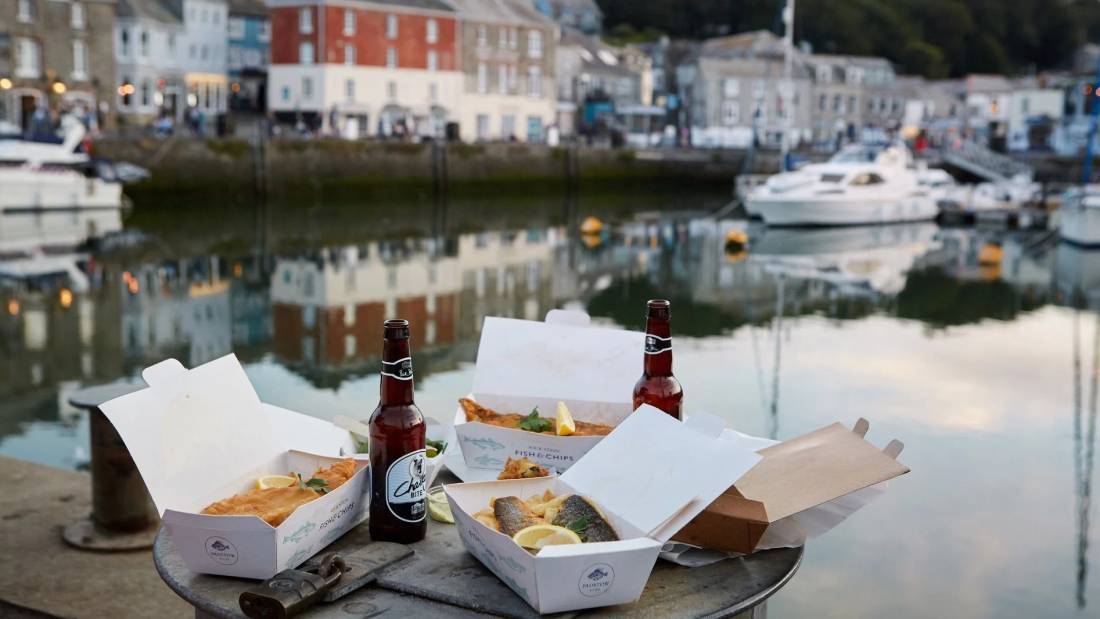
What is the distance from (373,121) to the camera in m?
53.6

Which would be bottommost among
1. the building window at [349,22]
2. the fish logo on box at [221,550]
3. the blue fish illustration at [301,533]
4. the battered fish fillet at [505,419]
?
the fish logo on box at [221,550]

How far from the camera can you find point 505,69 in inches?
2306

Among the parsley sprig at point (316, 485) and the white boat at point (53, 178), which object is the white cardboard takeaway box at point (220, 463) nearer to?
the parsley sprig at point (316, 485)

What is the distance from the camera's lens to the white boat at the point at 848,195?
106ft

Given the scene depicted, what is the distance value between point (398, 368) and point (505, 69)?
56941 millimetres

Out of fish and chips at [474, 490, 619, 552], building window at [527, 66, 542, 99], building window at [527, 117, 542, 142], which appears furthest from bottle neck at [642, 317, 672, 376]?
building window at [527, 66, 542, 99]

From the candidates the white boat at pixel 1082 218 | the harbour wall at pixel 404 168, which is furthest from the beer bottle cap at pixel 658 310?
the harbour wall at pixel 404 168

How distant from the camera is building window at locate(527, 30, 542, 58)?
59594mm

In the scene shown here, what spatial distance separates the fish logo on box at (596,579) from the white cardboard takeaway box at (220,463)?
643 mm

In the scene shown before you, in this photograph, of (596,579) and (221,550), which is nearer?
(596,579)

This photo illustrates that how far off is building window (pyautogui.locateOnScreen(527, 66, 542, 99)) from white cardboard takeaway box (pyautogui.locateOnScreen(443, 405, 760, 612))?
58.1 metres

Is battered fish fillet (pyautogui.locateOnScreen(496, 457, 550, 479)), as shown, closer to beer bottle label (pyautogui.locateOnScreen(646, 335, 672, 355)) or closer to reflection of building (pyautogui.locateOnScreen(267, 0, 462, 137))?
beer bottle label (pyautogui.locateOnScreen(646, 335, 672, 355))

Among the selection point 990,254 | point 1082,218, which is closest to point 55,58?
point 990,254

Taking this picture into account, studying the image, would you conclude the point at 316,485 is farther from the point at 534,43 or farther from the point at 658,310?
the point at 534,43
